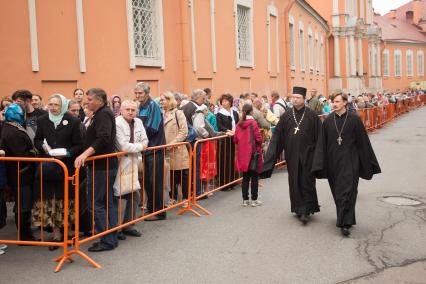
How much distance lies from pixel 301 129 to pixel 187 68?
6936mm

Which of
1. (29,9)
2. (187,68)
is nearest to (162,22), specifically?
(187,68)

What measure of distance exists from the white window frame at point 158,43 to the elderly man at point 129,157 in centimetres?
533

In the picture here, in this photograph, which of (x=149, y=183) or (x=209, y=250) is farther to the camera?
(x=149, y=183)

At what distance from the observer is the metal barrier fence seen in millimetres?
5605

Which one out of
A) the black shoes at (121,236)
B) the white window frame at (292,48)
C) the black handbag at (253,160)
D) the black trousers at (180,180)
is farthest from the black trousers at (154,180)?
the white window frame at (292,48)

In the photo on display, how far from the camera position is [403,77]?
222ft

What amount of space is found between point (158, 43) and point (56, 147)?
732 centimetres

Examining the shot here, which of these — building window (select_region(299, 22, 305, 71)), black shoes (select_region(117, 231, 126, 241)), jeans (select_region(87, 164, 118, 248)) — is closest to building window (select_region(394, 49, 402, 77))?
building window (select_region(299, 22, 305, 71))

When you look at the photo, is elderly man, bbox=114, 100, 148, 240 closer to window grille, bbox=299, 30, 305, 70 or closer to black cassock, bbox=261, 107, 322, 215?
black cassock, bbox=261, 107, 322, 215

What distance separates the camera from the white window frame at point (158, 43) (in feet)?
37.3

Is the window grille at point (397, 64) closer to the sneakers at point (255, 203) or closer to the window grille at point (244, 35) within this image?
the window grille at point (244, 35)

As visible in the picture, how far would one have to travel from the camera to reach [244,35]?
18969mm

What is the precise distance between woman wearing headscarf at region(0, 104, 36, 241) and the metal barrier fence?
0.15 feet

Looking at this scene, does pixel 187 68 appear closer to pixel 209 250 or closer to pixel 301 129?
pixel 301 129
